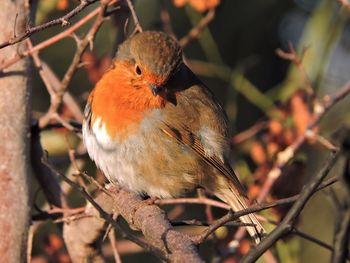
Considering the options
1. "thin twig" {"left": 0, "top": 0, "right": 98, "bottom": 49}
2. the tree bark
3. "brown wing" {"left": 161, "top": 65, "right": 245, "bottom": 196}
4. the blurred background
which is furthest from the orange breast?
"thin twig" {"left": 0, "top": 0, "right": 98, "bottom": 49}

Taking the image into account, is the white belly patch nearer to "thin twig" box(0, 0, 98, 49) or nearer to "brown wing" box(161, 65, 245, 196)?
"brown wing" box(161, 65, 245, 196)

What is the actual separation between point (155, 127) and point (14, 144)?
0.71 metres

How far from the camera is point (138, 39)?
3514mm

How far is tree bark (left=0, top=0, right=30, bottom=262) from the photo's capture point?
10.1 ft

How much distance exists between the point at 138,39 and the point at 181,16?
280 cm

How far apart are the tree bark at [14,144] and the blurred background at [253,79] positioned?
0.56 meters

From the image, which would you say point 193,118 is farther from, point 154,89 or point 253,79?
point 253,79

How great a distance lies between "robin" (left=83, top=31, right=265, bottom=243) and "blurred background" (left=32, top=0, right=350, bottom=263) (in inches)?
9.8

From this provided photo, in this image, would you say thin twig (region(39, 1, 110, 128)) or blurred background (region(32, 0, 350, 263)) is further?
blurred background (region(32, 0, 350, 263))

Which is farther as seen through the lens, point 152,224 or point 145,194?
point 145,194

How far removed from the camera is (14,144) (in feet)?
10.3

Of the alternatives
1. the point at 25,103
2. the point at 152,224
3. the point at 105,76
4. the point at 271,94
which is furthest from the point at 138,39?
the point at 271,94

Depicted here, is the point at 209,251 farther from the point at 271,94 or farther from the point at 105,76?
the point at 105,76

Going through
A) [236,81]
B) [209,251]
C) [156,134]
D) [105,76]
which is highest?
[105,76]
